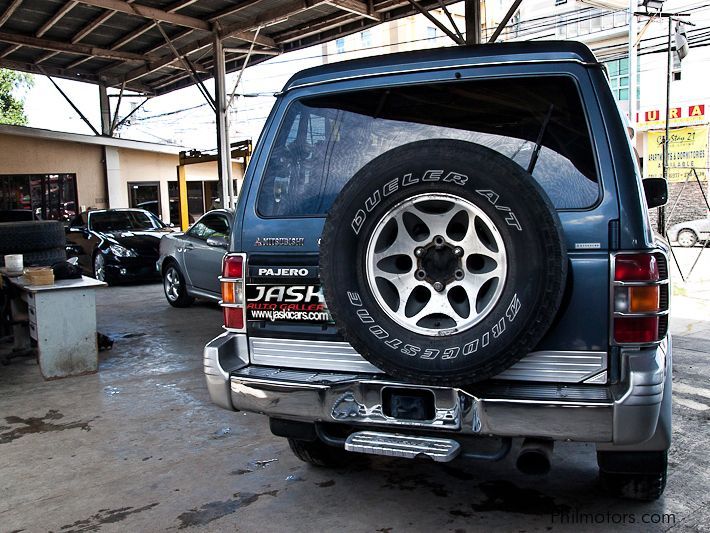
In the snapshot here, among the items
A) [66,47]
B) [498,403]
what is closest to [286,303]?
[498,403]

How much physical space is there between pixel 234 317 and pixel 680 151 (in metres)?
22.7

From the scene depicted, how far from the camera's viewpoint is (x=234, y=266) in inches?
134

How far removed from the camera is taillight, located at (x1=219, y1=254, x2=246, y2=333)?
11.1 feet

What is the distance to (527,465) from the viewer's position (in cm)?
287

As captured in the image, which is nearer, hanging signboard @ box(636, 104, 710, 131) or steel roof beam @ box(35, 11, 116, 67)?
steel roof beam @ box(35, 11, 116, 67)

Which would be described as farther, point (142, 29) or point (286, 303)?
point (142, 29)

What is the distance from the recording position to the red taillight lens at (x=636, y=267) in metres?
2.69

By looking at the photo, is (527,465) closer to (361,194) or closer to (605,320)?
(605,320)


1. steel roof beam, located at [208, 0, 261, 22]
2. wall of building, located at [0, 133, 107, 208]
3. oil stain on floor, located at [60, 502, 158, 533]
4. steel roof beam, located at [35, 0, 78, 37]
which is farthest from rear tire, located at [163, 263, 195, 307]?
wall of building, located at [0, 133, 107, 208]

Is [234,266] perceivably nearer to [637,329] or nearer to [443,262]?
[443,262]

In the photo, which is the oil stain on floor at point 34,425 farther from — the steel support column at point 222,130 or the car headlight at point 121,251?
the steel support column at point 222,130

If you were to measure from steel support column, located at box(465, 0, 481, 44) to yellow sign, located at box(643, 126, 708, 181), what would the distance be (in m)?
12.8

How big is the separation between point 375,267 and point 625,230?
39.9 inches

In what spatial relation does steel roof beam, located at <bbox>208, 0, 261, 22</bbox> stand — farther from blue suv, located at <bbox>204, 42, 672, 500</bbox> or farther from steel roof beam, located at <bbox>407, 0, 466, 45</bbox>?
blue suv, located at <bbox>204, 42, 672, 500</bbox>
